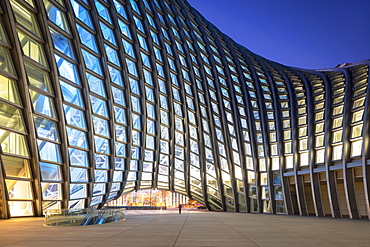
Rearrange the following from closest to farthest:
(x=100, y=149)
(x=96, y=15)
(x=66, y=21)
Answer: (x=66, y=21), (x=96, y=15), (x=100, y=149)

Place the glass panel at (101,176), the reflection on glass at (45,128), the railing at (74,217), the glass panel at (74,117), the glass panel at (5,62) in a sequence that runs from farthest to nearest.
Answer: the glass panel at (101,176) → the glass panel at (74,117) → the reflection on glass at (45,128) → the glass panel at (5,62) → the railing at (74,217)

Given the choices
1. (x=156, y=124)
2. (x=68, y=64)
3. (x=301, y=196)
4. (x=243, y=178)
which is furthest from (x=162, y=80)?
(x=301, y=196)

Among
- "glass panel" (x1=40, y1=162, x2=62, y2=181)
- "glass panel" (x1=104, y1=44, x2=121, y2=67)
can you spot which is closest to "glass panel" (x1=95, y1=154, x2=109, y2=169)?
"glass panel" (x1=40, y1=162, x2=62, y2=181)

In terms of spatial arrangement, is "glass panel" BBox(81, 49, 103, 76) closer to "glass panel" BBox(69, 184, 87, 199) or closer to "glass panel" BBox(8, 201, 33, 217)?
"glass panel" BBox(69, 184, 87, 199)

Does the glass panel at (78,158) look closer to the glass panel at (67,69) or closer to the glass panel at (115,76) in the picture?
the glass panel at (67,69)

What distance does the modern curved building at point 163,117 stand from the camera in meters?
21.8

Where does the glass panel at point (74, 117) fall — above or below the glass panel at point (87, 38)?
below

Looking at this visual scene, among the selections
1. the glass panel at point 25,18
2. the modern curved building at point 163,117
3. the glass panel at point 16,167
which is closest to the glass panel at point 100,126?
the modern curved building at point 163,117

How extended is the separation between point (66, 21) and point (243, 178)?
88.4ft

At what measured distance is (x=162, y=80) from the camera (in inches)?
1351

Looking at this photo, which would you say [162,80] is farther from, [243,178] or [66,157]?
[243,178]

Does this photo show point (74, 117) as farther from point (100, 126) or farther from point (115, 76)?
point (115, 76)

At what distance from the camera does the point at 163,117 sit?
115 ft

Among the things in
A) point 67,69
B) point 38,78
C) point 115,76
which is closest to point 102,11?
point 115,76
